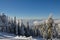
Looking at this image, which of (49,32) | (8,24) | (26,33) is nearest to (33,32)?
(26,33)

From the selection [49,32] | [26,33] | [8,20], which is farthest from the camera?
[8,20]

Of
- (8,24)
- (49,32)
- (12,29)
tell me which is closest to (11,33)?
(12,29)

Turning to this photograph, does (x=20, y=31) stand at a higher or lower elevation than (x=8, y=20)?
lower

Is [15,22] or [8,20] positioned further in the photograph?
[8,20]

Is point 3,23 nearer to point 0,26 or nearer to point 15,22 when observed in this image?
point 0,26

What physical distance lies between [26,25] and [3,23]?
5.40 meters

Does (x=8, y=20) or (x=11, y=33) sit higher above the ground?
(x=8, y=20)

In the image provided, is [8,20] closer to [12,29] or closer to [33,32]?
[12,29]

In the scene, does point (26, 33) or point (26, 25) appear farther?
point (26, 25)

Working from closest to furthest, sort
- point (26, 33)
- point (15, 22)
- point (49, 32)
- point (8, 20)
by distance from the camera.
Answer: point (49, 32)
point (26, 33)
point (15, 22)
point (8, 20)

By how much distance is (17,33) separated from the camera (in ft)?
101

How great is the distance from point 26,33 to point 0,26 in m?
6.82

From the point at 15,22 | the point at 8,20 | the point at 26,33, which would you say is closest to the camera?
the point at 26,33

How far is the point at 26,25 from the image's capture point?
108 ft
